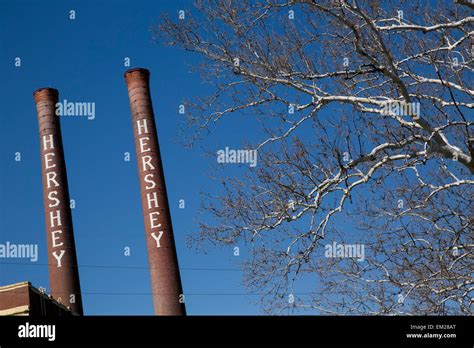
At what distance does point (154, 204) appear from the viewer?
29703 millimetres

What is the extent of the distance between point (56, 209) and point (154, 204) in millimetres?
4447

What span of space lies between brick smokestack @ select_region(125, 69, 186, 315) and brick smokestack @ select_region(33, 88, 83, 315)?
3485 mm

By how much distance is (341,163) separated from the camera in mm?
11617

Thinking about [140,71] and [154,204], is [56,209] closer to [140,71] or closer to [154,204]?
[154,204]

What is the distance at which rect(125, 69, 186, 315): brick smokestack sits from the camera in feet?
91.4

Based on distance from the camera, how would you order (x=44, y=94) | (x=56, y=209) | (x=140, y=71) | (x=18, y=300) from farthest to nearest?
(x=44, y=94), (x=140, y=71), (x=56, y=209), (x=18, y=300)

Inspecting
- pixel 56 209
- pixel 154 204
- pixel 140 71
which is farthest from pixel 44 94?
pixel 154 204

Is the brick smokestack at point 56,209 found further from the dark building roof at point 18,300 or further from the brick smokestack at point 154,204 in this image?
the dark building roof at point 18,300

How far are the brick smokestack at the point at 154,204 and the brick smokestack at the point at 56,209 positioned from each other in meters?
3.49
